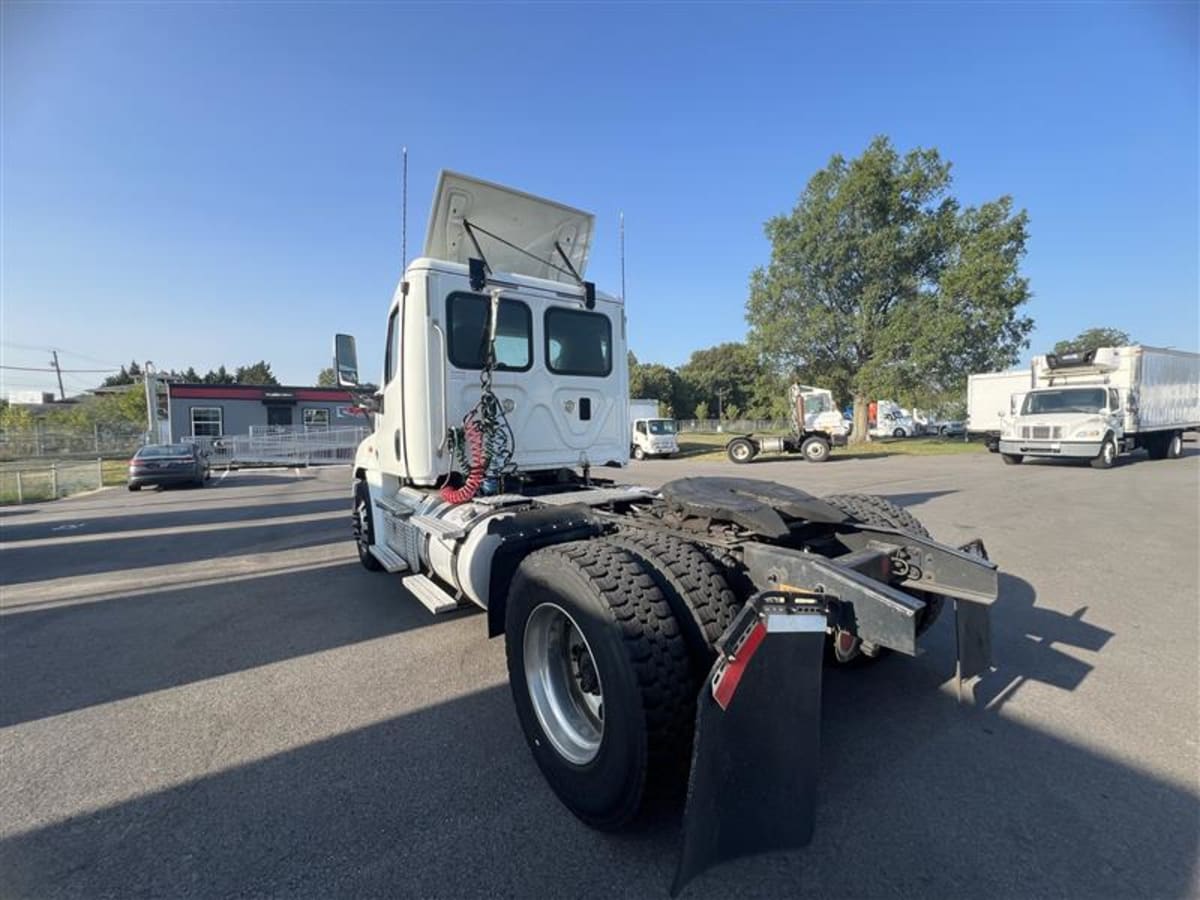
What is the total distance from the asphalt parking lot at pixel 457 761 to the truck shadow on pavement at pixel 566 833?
0.4 inches

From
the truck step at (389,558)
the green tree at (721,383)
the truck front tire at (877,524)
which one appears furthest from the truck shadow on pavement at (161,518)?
the green tree at (721,383)

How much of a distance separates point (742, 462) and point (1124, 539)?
15707 millimetres

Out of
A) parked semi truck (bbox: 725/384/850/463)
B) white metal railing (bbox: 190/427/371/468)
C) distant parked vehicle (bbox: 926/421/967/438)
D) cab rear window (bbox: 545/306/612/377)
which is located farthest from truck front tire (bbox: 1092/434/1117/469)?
distant parked vehicle (bbox: 926/421/967/438)

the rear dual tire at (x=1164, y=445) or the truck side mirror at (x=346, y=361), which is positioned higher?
the truck side mirror at (x=346, y=361)

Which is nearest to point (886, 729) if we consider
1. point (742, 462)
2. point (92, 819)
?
point (92, 819)

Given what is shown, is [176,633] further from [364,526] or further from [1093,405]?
[1093,405]

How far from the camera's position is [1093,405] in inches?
658

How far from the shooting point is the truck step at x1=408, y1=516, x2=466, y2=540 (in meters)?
3.63

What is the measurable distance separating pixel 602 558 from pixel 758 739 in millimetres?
894

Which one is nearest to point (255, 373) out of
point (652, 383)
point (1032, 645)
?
point (652, 383)

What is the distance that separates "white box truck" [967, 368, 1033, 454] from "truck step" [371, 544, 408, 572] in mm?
28506

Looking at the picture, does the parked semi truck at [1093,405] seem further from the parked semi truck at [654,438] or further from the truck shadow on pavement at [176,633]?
the truck shadow on pavement at [176,633]

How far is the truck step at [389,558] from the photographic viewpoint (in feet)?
16.3

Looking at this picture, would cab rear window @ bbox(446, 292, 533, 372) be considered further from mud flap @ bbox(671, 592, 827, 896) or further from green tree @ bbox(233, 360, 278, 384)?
green tree @ bbox(233, 360, 278, 384)
